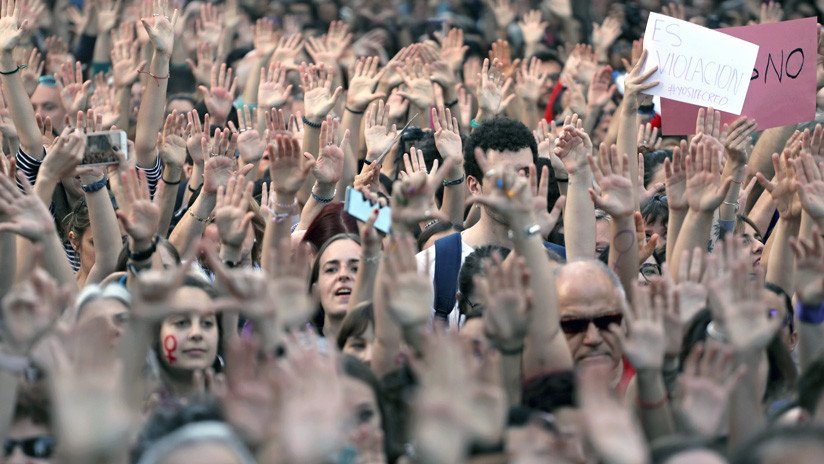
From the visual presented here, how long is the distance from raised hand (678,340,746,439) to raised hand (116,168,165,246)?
1.93 metres

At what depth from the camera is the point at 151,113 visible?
6.35m

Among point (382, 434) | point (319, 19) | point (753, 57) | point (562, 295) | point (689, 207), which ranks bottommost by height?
point (382, 434)

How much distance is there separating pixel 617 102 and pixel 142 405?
5.55 meters

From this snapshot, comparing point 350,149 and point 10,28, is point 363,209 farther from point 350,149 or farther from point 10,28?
point 10,28

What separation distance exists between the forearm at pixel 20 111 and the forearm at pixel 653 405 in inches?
134

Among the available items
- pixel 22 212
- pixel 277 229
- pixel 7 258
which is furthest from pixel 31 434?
pixel 277 229

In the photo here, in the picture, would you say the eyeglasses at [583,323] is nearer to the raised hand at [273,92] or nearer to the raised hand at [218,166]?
the raised hand at [218,166]

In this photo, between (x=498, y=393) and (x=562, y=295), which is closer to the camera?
(x=498, y=393)

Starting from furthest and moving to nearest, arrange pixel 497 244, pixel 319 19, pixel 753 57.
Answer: pixel 319 19, pixel 753 57, pixel 497 244

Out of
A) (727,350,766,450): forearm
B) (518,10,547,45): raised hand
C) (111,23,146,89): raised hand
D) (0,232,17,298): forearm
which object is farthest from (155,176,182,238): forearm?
(518,10,547,45): raised hand

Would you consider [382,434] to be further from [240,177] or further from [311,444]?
[240,177]

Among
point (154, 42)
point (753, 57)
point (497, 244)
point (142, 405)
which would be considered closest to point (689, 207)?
point (497, 244)

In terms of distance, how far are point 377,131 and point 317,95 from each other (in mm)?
334

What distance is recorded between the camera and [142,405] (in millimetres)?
3809
